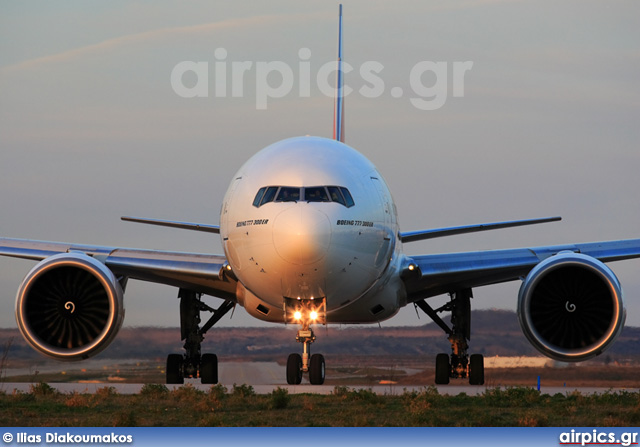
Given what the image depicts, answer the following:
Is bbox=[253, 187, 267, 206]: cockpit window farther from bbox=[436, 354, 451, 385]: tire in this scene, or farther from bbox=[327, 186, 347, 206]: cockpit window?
bbox=[436, 354, 451, 385]: tire

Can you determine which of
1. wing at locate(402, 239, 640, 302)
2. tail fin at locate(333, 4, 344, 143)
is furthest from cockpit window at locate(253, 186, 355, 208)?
tail fin at locate(333, 4, 344, 143)

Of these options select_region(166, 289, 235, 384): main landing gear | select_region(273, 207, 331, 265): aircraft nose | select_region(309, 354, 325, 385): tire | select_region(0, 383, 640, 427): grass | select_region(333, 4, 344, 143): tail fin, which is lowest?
select_region(0, 383, 640, 427): grass

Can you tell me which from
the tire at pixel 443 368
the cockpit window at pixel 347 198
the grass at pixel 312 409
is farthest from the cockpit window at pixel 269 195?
the tire at pixel 443 368

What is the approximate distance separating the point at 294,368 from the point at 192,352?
14.0ft

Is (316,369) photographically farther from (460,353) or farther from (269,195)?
(460,353)

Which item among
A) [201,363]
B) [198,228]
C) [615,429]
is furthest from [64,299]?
[615,429]

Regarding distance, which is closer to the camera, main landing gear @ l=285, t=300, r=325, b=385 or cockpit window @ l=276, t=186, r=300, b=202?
cockpit window @ l=276, t=186, r=300, b=202

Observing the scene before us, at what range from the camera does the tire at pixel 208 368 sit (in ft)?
80.2

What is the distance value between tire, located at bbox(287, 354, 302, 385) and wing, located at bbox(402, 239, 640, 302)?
2.76 meters

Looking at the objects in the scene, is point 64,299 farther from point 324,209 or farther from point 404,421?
point 404,421

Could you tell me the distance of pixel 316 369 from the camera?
20828 millimetres

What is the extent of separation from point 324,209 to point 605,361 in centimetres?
1560

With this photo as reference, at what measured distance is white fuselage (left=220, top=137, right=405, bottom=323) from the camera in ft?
55.1

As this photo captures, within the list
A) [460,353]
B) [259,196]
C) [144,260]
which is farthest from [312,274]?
[460,353]
